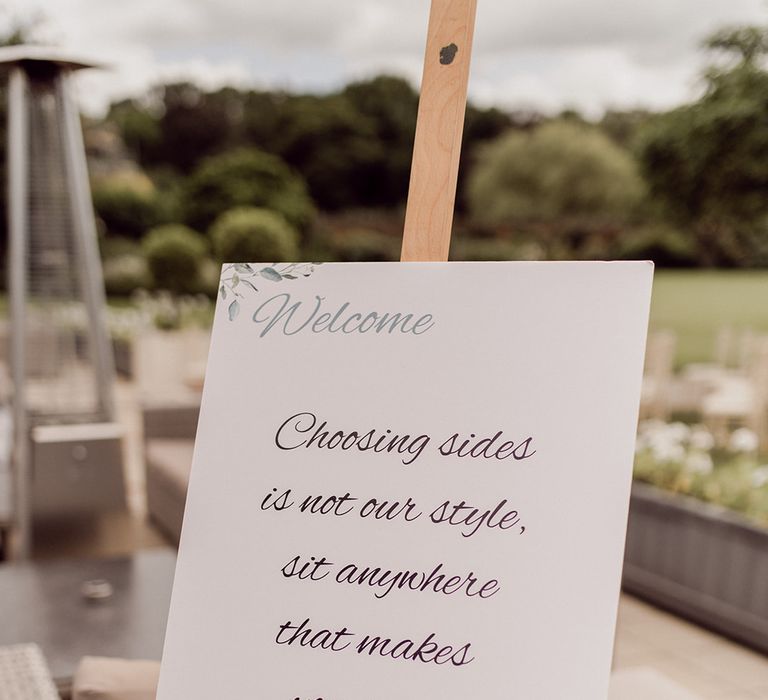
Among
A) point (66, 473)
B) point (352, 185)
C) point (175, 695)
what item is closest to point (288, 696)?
point (175, 695)

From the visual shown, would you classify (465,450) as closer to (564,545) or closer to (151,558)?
(564,545)

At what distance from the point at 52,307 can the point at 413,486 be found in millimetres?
3294

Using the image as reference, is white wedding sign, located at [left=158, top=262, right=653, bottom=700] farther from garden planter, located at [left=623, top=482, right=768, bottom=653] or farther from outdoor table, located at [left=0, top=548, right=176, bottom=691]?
garden planter, located at [left=623, top=482, right=768, bottom=653]


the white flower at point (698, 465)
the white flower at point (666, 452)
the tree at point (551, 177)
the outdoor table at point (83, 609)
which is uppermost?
the tree at point (551, 177)

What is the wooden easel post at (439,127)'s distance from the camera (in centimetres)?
112

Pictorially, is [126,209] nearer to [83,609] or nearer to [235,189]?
[235,189]

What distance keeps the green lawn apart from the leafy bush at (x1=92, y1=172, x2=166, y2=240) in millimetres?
11830

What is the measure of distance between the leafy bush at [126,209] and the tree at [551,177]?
9.29 meters

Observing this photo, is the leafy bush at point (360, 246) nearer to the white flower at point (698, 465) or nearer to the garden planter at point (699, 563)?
the white flower at point (698, 465)

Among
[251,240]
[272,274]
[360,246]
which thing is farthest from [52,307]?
[360,246]

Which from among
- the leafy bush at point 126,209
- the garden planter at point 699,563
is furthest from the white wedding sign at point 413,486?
the leafy bush at point 126,209

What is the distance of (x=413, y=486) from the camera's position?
1.06 meters

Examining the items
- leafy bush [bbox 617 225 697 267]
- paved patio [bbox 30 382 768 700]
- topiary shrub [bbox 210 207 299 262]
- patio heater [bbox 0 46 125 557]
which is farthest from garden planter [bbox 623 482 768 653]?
leafy bush [bbox 617 225 697 267]

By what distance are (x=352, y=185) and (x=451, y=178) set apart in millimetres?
28317
